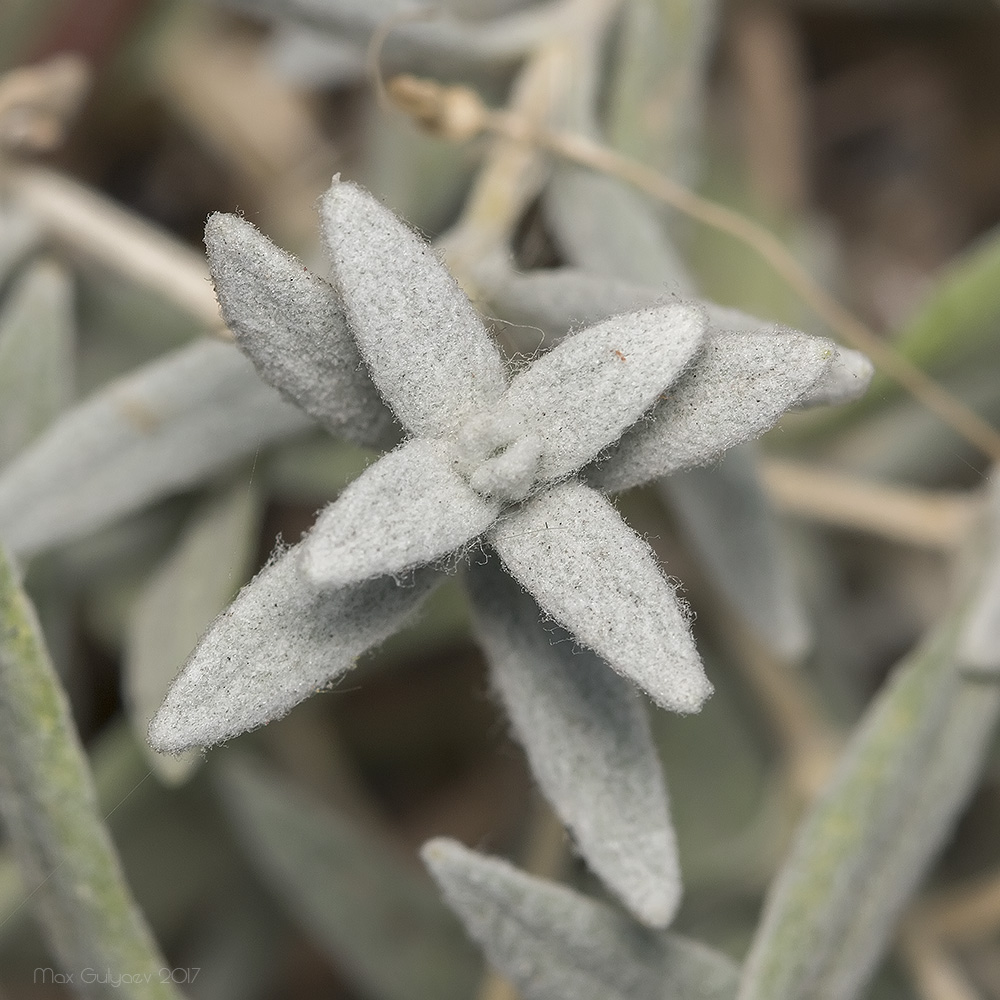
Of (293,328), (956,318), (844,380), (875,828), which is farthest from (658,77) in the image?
(875,828)

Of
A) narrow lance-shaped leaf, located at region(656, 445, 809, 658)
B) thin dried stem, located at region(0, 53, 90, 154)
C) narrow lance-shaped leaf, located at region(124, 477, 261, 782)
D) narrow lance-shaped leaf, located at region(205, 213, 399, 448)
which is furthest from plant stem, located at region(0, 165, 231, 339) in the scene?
narrow lance-shaped leaf, located at region(656, 445, 809, 658)

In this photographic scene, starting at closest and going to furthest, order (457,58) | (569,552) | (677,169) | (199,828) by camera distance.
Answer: (569,552)
(457,58)
(677,169)
(199,828)

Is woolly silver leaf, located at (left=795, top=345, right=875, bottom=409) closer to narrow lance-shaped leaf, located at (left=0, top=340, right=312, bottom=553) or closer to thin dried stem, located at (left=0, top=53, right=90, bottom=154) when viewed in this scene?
narrow lance-shaped leaf, located at (left=0, top=340, right=312, bottom=553)

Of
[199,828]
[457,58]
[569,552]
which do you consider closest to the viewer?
[569,552]

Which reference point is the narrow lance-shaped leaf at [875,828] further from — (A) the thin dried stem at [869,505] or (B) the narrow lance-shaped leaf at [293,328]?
(B) the narrow lance-shaped leaf at [293,328]

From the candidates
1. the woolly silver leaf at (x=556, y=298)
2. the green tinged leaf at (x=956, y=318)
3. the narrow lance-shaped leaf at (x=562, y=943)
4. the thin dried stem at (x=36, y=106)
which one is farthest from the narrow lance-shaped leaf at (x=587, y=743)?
the thin dried stem at (x=36, y=106)

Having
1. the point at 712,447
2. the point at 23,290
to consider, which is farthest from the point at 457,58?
the point at 712,447

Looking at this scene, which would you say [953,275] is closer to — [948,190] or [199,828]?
[948,190]

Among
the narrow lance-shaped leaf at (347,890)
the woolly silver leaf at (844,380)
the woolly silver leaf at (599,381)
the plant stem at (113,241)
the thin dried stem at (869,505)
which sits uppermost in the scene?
the plant stem at (113,241)
